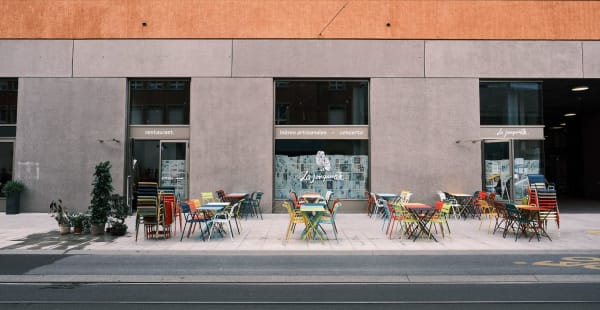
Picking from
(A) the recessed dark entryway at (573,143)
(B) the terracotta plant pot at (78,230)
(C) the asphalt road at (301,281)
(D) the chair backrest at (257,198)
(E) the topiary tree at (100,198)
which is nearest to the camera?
(C) the asphalt road at (301,281)

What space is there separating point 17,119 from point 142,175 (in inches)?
207

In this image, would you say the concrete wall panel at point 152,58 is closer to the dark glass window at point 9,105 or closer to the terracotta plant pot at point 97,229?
the dark glass window at point 9,105

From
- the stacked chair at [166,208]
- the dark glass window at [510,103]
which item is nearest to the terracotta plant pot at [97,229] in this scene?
the stacked chair at [166,208]

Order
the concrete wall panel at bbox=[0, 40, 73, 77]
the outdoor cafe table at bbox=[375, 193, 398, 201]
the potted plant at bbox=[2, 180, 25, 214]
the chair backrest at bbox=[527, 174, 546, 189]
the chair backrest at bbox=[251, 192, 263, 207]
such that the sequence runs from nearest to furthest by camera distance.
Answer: the chair backrest at bbox=[527, 174, 546, 189] → the outdoor cafe table at bbox=[375, 193, 398, 201] → the chair backrest at bbox=[251, 192, 263, 207] → the potted plant at bbox=[2, 180, 25, 214] → the concrete wall panel at bbox=[0, 40, 73, 77]

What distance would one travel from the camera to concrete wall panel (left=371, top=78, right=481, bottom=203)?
15.5 m

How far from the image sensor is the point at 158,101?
15.9 meters

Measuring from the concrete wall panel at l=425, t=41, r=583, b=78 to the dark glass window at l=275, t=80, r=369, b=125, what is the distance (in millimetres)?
2884

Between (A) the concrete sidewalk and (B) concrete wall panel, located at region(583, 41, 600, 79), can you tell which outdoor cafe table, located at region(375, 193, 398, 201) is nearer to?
(A) the concrete sidewalk

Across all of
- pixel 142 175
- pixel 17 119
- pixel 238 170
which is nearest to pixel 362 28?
pixel 238 170

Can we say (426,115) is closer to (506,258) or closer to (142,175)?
(506,258)

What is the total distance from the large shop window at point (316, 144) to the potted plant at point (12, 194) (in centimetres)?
959

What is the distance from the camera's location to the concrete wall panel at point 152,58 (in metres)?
15.6

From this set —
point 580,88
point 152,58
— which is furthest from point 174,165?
point 580,88

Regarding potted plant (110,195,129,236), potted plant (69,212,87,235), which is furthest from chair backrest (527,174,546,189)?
potted plant (69,212,87,235)
